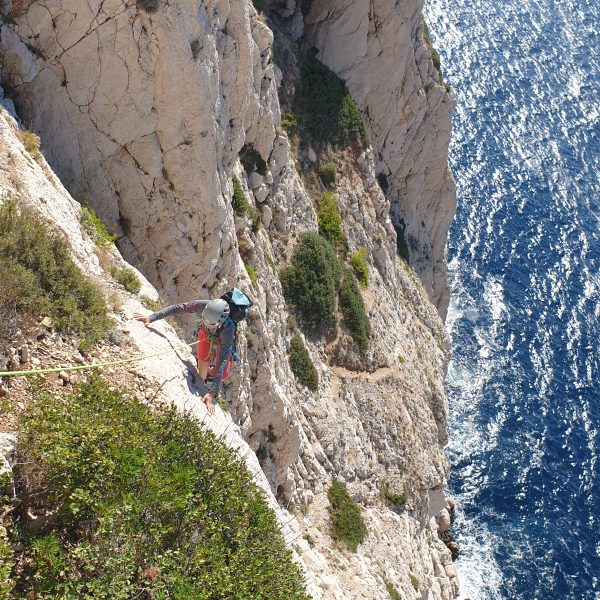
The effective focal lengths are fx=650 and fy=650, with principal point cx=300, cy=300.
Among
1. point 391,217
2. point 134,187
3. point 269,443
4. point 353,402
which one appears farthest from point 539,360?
point 134,187

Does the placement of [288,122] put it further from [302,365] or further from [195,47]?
[195,47]

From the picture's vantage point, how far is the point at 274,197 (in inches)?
1187

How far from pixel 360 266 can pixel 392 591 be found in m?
18.2

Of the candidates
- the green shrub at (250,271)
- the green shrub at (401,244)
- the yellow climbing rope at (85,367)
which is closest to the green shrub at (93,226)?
the yellow climbing rope at (85,367)

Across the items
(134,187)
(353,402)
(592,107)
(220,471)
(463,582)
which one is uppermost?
(592,107)

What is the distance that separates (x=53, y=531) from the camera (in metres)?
8.70

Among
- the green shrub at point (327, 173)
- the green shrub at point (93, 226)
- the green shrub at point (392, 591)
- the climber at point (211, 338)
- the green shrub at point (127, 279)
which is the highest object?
the green shrub at point (327, 173)

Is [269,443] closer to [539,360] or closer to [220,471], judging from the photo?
[220,471]

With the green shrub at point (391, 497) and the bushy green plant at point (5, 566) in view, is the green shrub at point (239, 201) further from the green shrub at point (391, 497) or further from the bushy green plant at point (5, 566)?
the bushy green plant at point (5, 566)

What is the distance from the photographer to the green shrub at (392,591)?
85.0 ft

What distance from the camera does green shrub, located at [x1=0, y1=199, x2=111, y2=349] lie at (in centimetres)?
1059

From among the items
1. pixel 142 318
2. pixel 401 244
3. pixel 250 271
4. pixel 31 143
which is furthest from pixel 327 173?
pixel 142 318

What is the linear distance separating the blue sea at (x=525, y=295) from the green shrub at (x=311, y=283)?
2166cm

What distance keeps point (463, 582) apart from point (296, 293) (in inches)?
927
